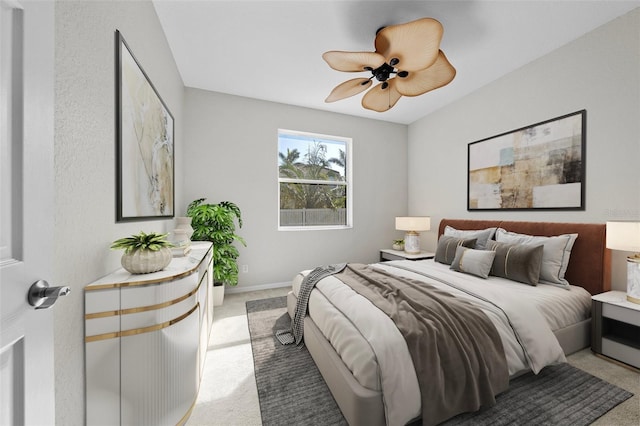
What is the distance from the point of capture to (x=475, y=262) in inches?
96.3

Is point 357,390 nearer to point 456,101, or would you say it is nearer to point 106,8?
point 106,8

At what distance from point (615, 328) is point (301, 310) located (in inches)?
106

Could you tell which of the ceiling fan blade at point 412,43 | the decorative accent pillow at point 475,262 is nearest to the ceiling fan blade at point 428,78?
the ceiling fan blade at point 412,43

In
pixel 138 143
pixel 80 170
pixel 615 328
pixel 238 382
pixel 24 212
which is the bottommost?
pixel 238 382

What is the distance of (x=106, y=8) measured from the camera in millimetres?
1312

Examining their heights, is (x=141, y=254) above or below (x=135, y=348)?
above

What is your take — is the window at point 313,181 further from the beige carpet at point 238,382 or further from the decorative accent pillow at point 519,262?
the decorative accent pillow at point 519,262

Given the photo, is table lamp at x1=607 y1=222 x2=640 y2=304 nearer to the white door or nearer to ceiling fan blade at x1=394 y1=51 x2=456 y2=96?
ceiling fan blade at x1=394 y1=51 x2=456 y2=96

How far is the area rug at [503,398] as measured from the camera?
1.39 meters

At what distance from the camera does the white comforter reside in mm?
1237

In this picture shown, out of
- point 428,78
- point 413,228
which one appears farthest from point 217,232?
point 413,228

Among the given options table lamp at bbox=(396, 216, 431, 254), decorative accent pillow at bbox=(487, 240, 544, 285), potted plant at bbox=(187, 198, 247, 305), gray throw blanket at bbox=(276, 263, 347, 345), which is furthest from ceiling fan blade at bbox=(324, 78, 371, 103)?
table lamp at bbox=(396, 216, 431, 254)

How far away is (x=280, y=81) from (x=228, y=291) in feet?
9.88

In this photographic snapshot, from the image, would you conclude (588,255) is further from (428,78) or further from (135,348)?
(135,348)
